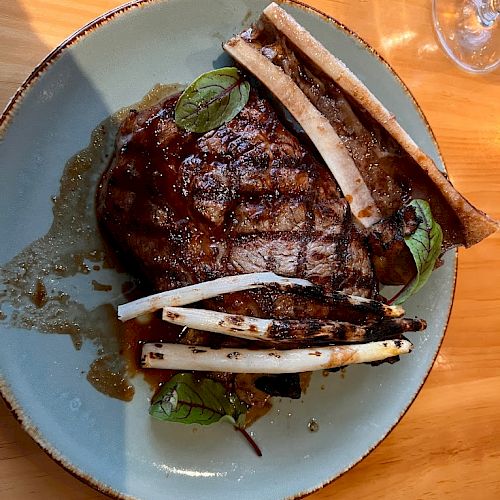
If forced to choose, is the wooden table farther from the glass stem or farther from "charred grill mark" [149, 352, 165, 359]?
"charred grill mark" [149, 352, 165, 359]

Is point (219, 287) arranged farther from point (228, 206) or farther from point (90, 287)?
point (90, 287)

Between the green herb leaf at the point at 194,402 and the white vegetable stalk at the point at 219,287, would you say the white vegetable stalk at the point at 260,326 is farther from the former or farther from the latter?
the green herb leaf at the point at 194,402

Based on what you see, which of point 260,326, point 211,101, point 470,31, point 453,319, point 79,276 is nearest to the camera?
point 260,326

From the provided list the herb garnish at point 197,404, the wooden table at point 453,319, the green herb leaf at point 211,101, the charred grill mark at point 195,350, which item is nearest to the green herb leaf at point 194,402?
the herb garnish at point 197,404

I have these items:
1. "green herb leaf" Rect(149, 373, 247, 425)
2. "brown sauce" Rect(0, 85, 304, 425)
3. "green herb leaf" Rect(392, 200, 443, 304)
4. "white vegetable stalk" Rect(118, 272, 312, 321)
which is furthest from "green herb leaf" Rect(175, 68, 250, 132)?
"green herb leaf" Rect(149, 373, 247, 425)

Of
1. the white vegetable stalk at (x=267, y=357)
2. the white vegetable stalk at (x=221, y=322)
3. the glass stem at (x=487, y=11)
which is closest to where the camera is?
Answer: the white vegetable stalk at (x=221, y=322)

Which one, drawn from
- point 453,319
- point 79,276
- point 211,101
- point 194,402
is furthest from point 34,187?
point 453,319

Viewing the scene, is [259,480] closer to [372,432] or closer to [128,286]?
[372,432]

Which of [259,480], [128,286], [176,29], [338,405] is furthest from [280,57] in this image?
[259,480]
